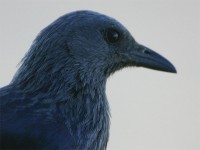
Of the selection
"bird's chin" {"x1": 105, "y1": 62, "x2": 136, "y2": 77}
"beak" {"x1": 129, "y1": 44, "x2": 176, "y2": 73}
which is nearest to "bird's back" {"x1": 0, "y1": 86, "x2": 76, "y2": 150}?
"bird's chin" {"x1": 105, "y1": 62, "x2": 136, "y2": 77}

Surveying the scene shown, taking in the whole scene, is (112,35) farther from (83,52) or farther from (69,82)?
(69,82)

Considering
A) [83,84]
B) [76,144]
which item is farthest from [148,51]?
[76,144]

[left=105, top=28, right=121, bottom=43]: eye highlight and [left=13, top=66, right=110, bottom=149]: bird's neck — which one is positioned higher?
[left=105, top=28, right=121, bottom=43]: eye highlight

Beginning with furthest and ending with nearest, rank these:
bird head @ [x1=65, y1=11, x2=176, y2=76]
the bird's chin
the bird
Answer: the bird's chin < bird head @ [x1=65, y1=11, x2=176, y2=76] < the bird

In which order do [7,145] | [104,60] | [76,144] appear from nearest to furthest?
[7,145], [76,144], [104,60]

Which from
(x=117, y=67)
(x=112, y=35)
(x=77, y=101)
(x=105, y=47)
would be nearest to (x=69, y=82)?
(x=77, y=101)

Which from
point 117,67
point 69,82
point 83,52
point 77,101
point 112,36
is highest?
point 112,36

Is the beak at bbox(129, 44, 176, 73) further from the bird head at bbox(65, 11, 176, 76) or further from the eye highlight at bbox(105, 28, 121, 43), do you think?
the eye highlight at bbox(105, 28, 121, 43)

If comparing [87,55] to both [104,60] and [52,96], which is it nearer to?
[104,60]
